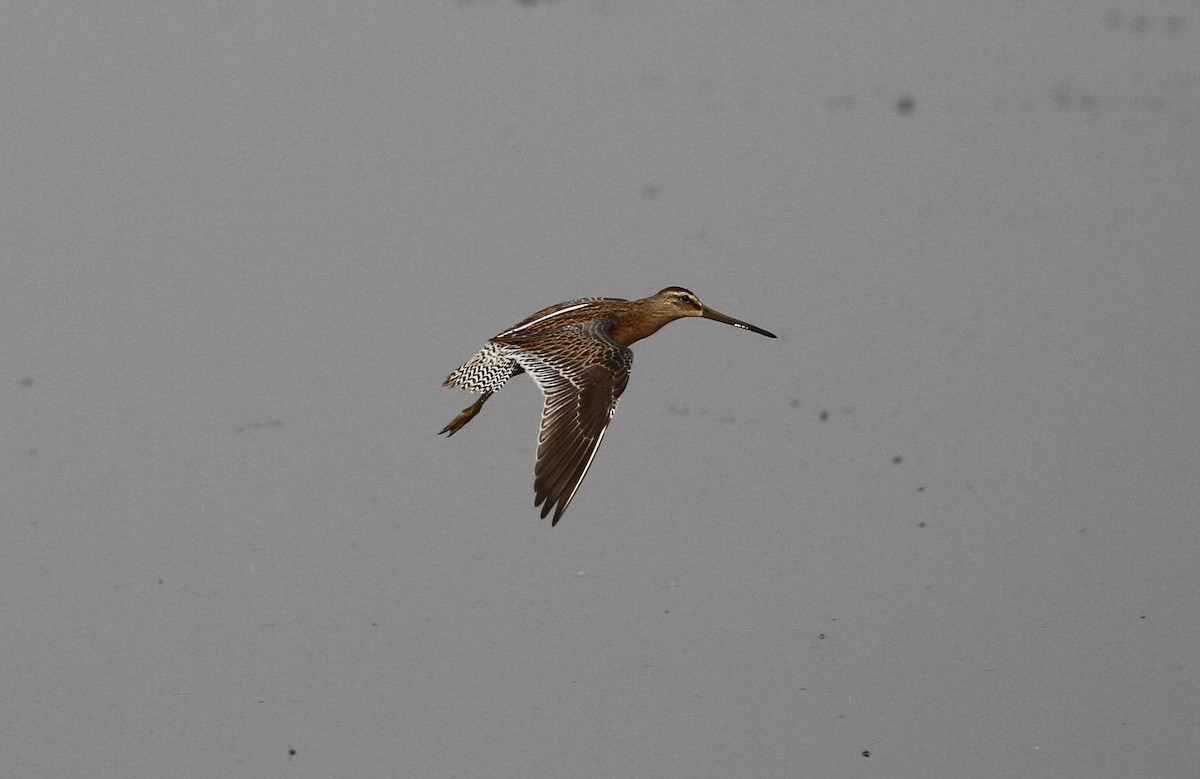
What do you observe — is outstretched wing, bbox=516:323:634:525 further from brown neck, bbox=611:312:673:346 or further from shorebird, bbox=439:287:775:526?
brown neck, bbox=611:312:673:346

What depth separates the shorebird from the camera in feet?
27.9

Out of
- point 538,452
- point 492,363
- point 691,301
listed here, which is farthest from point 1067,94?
point 538,452

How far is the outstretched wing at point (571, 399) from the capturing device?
8.41 m

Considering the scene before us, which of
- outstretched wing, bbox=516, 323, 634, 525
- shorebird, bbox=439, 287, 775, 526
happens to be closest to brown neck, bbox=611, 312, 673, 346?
shorebird, bbox=439, 287, 775, 526

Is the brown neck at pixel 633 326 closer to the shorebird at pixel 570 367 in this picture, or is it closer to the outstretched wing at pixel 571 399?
the shorebird at pixel 570 367

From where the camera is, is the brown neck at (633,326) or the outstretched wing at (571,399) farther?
the brown neck at (633,326)

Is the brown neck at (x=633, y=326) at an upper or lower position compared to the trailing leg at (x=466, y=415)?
upper

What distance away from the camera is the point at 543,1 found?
1856 cm

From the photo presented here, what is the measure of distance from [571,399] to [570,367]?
13.6 inches

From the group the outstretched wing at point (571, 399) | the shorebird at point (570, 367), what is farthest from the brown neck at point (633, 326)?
the outstretched wing at point (571, 399)

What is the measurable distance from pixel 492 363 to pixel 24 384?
9.51 feet

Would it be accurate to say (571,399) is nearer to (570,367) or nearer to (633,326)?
(570,367)

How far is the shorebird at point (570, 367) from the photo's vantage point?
8492mm

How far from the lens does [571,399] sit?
884 centimetres
